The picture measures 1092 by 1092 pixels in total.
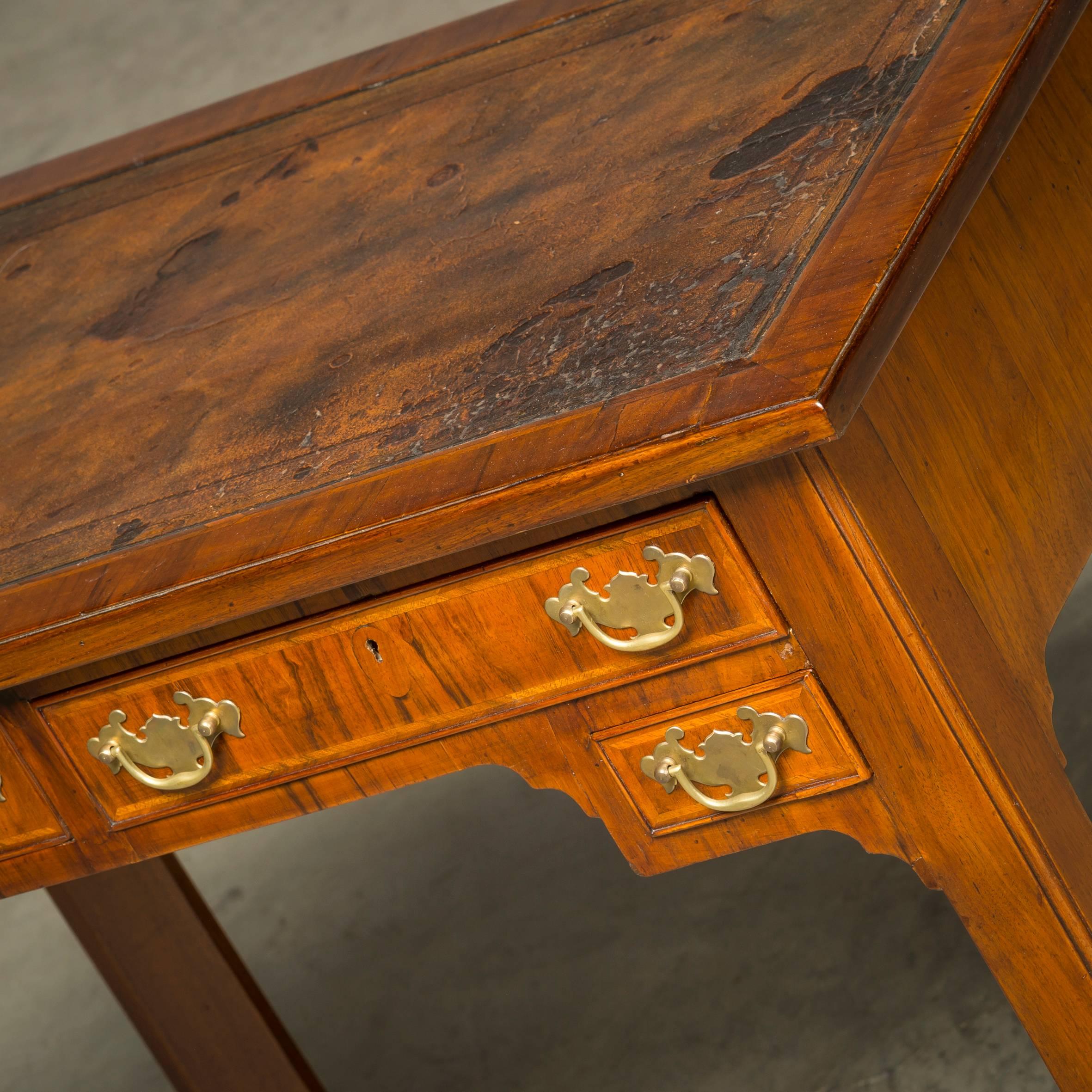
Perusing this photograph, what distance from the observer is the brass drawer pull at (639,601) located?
106cm

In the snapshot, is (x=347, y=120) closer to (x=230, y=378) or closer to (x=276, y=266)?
(x=276, y=266)

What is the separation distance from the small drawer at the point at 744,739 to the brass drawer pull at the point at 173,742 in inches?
11.6

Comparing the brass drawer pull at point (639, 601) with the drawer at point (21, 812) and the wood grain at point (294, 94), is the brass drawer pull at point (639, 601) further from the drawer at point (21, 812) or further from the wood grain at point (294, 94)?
the wood grain at point (294, 94)

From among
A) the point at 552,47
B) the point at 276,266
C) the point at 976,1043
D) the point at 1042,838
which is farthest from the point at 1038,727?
the point at 552,47

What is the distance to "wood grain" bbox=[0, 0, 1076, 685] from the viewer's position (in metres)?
1.02

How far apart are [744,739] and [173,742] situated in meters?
0.44

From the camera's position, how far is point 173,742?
1.22 metres

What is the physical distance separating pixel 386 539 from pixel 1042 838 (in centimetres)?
50

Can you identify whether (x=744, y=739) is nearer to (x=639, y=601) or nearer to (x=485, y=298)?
(x=639, y=601)

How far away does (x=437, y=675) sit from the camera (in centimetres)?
115

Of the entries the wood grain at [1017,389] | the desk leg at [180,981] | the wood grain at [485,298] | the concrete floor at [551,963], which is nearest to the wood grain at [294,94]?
the wood grain at [485,298]

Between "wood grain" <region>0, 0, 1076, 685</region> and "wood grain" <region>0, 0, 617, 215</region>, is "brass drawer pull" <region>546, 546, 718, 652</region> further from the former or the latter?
"wood grain" <region>0, 0, 617, 215</region>

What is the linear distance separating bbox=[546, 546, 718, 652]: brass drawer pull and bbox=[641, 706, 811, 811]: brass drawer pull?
0.31 feet

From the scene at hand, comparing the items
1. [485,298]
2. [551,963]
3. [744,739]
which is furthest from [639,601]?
[551,963]
